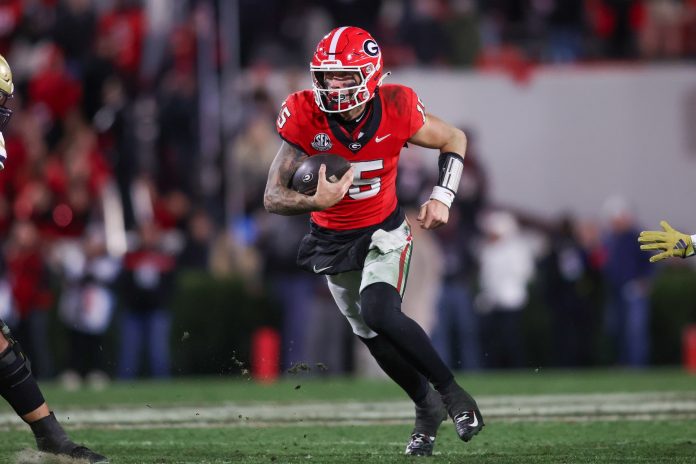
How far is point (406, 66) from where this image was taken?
43.6 feet

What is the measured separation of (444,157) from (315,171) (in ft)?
2.30

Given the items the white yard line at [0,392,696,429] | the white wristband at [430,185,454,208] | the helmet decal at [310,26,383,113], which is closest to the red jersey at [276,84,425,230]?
the helmet decal at [310,26,383,113]

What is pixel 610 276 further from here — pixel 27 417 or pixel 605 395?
pixel 27 417

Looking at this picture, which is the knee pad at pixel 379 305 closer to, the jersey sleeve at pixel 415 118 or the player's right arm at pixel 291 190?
the player's right arm at pixel 291 190

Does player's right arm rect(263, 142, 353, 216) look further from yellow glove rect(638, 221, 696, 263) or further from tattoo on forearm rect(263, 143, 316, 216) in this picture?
yellow glove rect(638, 221, 696, 263)

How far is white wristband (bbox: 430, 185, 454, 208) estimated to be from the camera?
583cm

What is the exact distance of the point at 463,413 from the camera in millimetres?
5535

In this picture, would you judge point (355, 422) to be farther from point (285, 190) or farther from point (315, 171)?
point (315, 171)

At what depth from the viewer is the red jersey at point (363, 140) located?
233 inches

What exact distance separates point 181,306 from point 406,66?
128 inches

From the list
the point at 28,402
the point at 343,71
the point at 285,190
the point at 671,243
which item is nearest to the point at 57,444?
the point at 28,402

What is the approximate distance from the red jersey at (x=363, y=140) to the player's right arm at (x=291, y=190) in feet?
0.26

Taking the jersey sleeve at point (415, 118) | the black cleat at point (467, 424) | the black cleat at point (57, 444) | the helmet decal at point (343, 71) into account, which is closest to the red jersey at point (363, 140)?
the jersey sleeve at point (415, 118)

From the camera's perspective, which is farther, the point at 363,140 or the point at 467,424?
the point at 363,140
